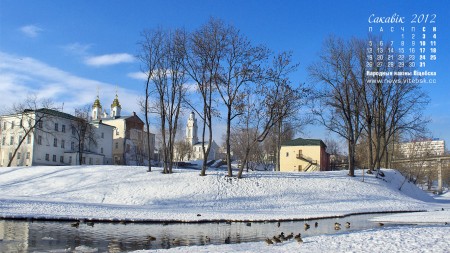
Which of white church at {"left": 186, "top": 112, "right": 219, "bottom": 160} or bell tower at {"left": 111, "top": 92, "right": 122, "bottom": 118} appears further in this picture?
white church at {"left": 186, "top": 112, "right": 219, "bottom": 160}

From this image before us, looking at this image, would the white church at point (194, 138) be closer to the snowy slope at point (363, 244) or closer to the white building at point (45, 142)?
the white building at point (45, 142)

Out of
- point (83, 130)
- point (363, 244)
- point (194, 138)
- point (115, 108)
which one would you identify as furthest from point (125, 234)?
point (194, 138)

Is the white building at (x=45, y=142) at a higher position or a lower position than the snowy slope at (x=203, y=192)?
higher

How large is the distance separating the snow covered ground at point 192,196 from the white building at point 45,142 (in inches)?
1057

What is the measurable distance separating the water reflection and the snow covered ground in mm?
2116

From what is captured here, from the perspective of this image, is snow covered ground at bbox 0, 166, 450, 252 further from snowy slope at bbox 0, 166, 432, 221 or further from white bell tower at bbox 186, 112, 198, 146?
white bell tower at bbox 186, 112, 198, 146

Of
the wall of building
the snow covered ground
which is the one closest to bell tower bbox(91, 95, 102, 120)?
the wall of building

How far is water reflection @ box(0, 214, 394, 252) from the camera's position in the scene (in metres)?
15.1

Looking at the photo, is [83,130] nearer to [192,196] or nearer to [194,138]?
[192,196]

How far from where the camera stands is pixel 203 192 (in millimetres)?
37219

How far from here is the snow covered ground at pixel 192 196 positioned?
26125mm

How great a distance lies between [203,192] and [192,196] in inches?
48.2

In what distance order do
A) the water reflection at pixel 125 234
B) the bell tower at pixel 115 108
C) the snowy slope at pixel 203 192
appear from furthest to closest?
the bell tower at pixel 115 108
the snowy slope at pixel 203 192
the water reflection at pixel 125 234

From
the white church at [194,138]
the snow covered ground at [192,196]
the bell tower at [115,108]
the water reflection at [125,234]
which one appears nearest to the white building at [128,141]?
the bell tower at [115,108]
